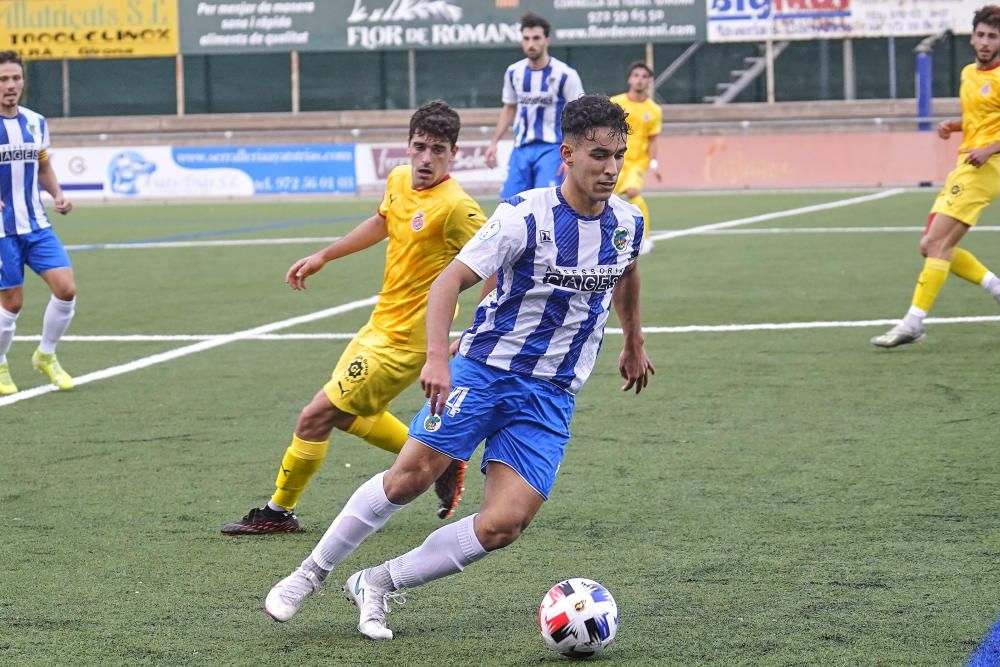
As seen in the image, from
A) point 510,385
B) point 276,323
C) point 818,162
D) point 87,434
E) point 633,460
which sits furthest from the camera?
point 818,162

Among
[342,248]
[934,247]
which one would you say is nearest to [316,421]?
[342,248]

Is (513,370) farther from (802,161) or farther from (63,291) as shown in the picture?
(802,161)

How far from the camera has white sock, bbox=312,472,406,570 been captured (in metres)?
4.95

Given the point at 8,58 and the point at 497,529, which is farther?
the point at 8,58

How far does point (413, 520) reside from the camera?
254 inches

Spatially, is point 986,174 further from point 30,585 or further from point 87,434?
point 30,585

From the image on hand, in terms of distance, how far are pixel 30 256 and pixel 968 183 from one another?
20.2 feet

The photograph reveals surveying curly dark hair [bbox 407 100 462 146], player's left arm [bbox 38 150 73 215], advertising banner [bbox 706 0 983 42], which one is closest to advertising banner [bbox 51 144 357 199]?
advertising banner [bbox 706 0 983 42]

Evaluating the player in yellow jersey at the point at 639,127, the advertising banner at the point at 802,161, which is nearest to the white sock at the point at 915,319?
the player in yellow jersey at the point at 639,127

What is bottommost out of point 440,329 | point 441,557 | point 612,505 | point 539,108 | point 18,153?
point 612,505

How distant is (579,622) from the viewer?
4.61 meters

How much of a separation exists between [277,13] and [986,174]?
3127 cm

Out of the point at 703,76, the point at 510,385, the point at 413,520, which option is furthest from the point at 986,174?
the point at 703,76

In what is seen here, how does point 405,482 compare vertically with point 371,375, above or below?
below
